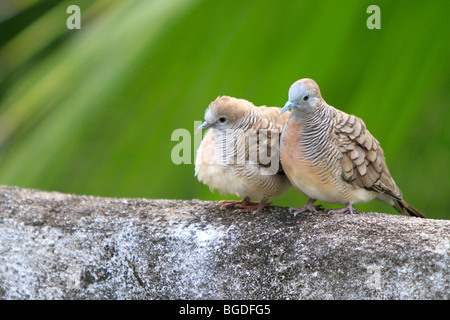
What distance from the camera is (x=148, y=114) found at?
294cm

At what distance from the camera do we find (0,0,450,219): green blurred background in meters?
2.80

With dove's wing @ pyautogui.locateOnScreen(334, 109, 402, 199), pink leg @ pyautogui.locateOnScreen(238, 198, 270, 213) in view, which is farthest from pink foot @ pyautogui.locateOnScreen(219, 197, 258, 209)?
dove's wing @ pyautogui.locateOnScreen(334, 109, 402, 199)

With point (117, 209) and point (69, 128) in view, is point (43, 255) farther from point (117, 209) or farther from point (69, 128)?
point (69, 128)

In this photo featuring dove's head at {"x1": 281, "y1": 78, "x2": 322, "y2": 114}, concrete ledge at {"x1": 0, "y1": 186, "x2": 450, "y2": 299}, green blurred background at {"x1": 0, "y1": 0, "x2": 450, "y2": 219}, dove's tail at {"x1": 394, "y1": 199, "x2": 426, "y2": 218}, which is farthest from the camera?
dove's tail at {"x1": 394, "y1": 199, "x2": 426, "y2": 218}

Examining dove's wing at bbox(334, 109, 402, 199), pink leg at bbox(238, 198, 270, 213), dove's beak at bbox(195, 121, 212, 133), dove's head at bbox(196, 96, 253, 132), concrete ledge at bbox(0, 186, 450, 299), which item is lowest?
concrete ledge at bbox(0, 186, 450, 299)

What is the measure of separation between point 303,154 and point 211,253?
0.70 meters

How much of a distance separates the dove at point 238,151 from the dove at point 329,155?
0.34ft

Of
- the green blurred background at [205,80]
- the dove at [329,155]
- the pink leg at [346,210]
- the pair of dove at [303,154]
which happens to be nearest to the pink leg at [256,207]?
the pair of dove at [303,154]

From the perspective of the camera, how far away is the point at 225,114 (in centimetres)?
270

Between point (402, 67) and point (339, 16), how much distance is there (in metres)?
0.44

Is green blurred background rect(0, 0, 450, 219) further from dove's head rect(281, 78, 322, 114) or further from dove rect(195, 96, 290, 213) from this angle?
dove's head rect(281, 78, 322, 114)

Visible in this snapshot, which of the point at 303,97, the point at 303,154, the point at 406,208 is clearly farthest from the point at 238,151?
the point at 406,208

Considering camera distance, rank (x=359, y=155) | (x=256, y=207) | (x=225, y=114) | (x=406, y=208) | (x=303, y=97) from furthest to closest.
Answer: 1. (x=406, y=208)
2. (x=256, y=207)
3. (x=359, y=155)
4. (x=225, y=114)
5. (x=303, y=97)

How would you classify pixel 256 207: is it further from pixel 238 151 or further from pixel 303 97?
pixel 303 97
